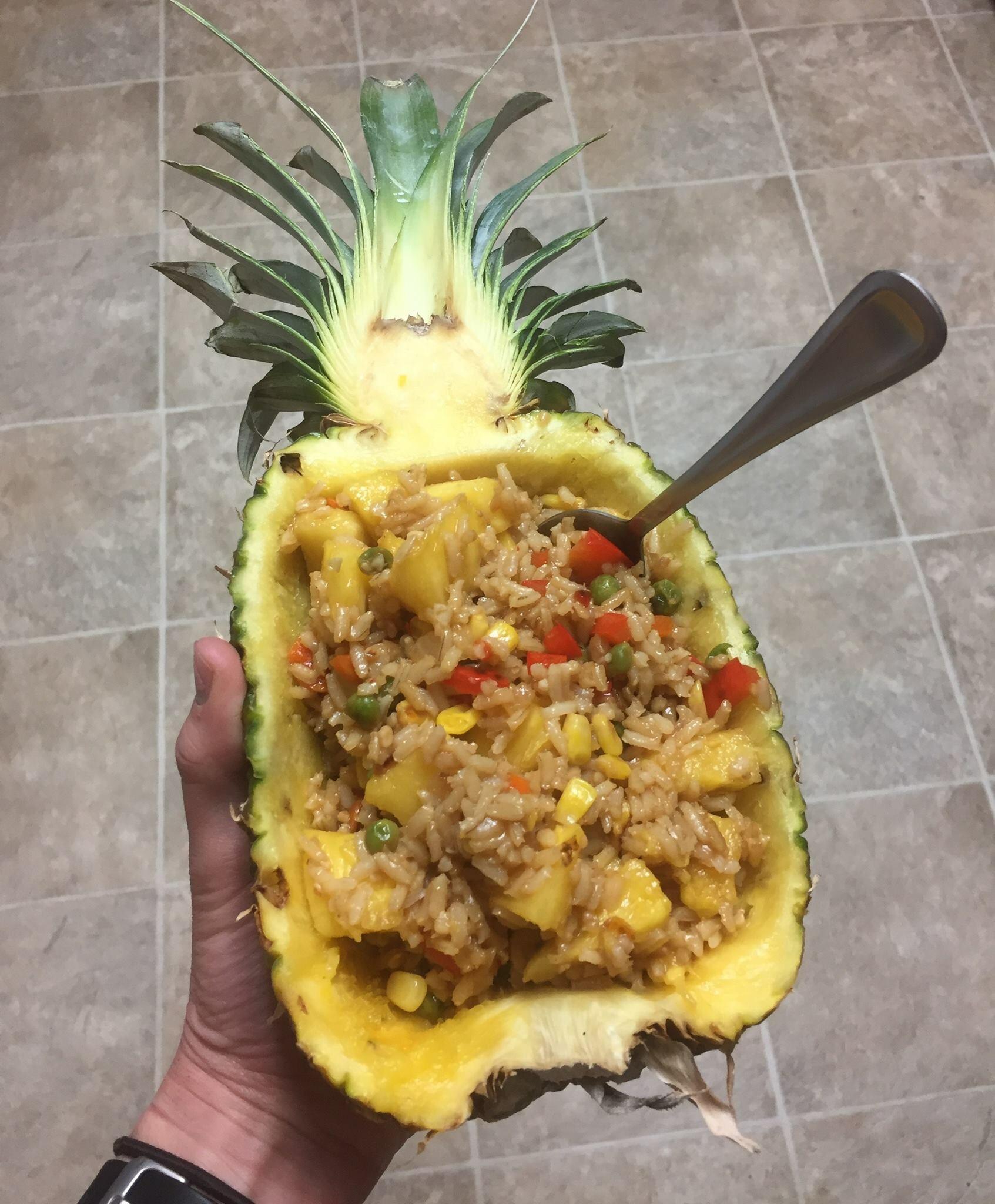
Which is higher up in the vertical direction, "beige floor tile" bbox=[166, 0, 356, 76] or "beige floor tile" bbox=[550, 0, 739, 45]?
"beige floor tile" bbox=[166, 0, 356, 76]

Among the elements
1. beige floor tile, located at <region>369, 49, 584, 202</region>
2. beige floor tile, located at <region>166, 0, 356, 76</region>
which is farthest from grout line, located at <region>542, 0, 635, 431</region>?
beige floor tile, located at <region>166, 0, 356, 76</region>

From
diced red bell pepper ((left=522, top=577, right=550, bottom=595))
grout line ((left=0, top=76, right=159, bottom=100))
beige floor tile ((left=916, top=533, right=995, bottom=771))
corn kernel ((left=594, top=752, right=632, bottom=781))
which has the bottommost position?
beige floor tile ((left=916, top=533, right=995, bottom=771))

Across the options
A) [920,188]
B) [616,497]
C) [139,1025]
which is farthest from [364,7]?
[139,1025]

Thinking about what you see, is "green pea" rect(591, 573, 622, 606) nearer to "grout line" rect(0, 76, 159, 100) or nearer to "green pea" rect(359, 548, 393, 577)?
"green pea" rect(359, 548, 393, 577)

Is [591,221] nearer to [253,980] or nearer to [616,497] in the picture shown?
[616,497]

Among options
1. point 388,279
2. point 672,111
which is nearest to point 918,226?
point 672,111

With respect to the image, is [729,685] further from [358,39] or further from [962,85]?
[962,85]
